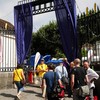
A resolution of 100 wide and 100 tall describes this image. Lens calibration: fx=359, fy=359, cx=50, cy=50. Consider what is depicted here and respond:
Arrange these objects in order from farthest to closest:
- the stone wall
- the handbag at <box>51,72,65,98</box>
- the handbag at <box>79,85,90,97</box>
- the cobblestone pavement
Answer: the stone wall, the cobblestone pavement, the handbag at <box>79,85,90,97</box>, the handbag at <box>51,72,65,98</box>

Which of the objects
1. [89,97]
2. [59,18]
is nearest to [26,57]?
[59,18]

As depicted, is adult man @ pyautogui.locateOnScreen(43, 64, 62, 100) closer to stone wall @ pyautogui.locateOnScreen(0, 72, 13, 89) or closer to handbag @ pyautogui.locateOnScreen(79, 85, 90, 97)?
handbag @ pyautogui.locateOnScreen(79, 85, 90, 97)

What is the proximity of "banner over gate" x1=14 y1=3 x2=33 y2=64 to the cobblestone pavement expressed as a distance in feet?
9.47

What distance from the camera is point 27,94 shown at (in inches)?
620

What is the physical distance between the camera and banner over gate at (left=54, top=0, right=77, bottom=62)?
16.7 metres

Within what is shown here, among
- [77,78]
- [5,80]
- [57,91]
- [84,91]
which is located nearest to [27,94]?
[5,80]

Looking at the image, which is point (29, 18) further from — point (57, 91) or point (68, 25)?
point (57, 91)

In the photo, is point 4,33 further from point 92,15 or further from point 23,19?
point 92,15

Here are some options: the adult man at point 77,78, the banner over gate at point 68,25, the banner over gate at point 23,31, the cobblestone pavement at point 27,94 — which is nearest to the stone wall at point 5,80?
the cobblestone pavement at point 27,94

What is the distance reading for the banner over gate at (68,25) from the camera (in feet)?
54.9

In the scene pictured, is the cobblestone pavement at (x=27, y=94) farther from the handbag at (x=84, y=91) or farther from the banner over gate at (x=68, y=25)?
the handbag at (x=84, y=91)

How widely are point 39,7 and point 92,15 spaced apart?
5.36m

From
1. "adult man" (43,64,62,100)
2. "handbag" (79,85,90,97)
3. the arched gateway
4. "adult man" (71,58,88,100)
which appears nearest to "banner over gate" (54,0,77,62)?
the arched gateway

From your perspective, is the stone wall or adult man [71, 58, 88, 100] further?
the stone wall
